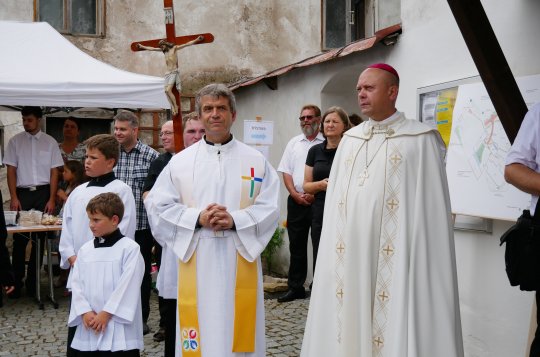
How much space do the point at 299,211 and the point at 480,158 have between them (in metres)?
3.06

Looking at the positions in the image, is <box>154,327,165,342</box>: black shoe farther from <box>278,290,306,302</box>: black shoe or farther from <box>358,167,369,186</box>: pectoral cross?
<box>358,167,369,186</box>: pectoral cross

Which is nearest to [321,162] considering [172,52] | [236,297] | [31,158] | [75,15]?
[172,52]

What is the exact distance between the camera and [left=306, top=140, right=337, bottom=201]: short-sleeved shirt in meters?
6.49

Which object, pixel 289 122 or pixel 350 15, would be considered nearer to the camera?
pixel 289 122

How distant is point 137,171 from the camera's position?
621 centimetres

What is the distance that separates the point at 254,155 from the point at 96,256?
119 cm

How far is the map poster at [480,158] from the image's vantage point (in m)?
4.33

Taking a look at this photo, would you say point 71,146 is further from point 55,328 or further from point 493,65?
point 493,65

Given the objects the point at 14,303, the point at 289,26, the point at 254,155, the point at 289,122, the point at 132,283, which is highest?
the point at 289,26

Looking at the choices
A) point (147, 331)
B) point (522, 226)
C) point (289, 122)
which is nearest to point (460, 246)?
point (522, 226)

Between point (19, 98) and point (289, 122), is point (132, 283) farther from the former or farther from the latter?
point (289, 122)

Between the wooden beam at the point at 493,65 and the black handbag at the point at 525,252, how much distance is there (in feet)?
2.24

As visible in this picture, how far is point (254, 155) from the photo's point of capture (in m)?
4.00

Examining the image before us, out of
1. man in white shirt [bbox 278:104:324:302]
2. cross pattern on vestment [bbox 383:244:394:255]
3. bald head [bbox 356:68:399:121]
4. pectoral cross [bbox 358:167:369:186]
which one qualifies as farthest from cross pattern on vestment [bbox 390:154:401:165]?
man in white shirt [bbox 278:104:324:302]
